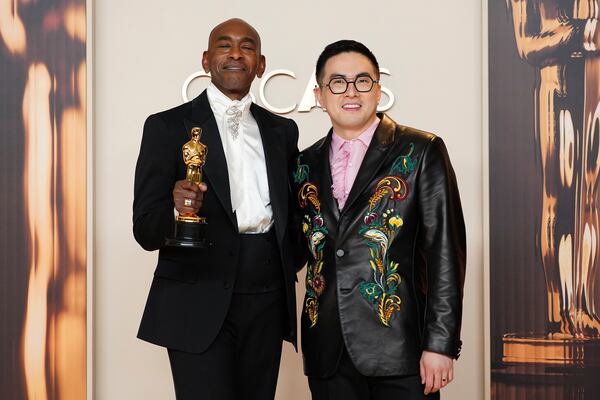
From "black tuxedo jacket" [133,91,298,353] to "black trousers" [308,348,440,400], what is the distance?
0.37 metres

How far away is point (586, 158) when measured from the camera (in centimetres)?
392

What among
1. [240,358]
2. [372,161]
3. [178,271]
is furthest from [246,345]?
[372,161]

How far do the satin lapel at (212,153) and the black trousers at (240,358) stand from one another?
311mm

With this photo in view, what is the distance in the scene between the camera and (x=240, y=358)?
8.84 ft

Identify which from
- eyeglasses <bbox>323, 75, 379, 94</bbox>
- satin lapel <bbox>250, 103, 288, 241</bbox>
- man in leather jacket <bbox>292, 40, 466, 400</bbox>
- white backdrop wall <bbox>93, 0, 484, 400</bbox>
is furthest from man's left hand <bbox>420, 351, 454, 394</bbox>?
white backdrop wall <bbox>93, 0, 484, 400</bbox>

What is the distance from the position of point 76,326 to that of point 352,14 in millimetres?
2250

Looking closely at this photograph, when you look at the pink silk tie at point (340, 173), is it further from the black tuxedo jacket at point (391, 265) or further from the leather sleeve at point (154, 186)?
the leather sleeve at point (154, 186)

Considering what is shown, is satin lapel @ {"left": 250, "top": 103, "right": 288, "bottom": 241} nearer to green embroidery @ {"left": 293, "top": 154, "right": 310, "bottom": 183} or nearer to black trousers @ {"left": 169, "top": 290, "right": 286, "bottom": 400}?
green embroidery @ {"left": 293, "top": 154, "right": 310, "bottom": 183}

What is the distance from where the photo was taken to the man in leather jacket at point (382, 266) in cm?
241

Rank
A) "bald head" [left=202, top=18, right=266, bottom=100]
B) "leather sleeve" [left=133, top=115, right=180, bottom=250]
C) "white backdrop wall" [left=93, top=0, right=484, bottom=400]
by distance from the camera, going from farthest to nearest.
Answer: "white backdrop wall" [left=93, top=0, right=484, bottom=400] < "bald head" [left=202, top=18, right=266, bottom=100] < "leather sleeve" [left=133, top=115, right=180, bottom=250]

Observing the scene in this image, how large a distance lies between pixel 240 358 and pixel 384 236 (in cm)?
70

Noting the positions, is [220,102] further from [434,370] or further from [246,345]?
[434,370]

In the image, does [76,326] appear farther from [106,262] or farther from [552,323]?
[552,323]

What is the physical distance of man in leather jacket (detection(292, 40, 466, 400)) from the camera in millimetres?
2412
